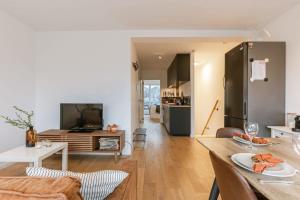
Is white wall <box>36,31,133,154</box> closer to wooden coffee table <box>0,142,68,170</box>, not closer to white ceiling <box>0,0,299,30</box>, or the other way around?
white ceiling <box>0,0,299,30</box>

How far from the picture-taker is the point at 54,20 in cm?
379

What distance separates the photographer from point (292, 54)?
3172 mm

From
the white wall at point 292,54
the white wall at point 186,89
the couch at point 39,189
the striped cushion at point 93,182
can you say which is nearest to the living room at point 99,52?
the white wall at point 292,54

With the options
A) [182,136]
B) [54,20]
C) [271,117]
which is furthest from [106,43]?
[182,136]

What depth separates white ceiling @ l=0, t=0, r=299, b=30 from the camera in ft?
10.1

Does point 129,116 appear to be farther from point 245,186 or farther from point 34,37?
point 245,186

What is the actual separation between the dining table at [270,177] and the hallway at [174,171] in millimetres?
1069

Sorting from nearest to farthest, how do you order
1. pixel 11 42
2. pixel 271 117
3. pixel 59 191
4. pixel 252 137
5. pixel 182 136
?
pixel 59 191
pixel 252 137
pixel 271 117
pixel 11 42
pixel 182 136

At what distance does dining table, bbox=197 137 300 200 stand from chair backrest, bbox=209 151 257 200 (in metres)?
0.06

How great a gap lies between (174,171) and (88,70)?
8.18 feet

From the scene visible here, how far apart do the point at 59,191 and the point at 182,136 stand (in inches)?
237

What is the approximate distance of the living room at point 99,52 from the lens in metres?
3.20

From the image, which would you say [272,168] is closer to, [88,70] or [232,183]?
[232,183]

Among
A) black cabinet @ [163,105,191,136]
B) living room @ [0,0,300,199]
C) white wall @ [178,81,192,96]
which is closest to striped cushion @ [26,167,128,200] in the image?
living room @ [0,0,300,199]
